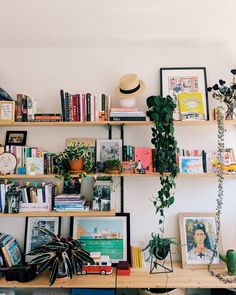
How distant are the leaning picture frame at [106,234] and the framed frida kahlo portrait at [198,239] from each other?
1.66ft

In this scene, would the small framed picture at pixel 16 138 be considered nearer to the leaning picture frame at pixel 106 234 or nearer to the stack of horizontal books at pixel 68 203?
the stack of horizontal books at pixel 68 203

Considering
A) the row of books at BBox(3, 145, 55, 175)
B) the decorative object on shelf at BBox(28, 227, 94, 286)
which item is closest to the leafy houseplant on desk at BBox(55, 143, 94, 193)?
the row of books at BBox(3, 145, 55, 175)

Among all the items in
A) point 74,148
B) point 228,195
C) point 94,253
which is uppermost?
point 74,148

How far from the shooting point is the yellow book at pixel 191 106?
2.16m

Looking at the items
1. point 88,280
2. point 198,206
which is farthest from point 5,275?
point 198,206

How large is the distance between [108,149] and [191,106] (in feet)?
2.84

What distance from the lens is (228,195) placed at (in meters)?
2.28

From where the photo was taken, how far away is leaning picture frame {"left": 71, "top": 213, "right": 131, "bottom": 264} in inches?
85.0

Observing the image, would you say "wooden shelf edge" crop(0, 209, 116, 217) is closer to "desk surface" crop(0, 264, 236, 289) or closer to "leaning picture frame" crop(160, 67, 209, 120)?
"desk surface" crop(0, 264, 236, 289)

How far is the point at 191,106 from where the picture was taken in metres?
2.21

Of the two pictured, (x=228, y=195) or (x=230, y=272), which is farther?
(x=228, y=195)

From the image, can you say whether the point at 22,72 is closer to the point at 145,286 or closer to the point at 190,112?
the point at 190,112

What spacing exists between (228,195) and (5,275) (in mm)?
2082

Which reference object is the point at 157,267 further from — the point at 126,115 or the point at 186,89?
the point at 186,89
